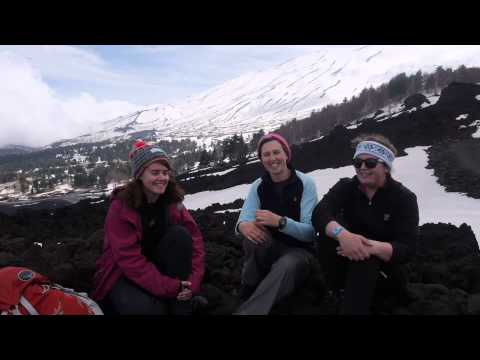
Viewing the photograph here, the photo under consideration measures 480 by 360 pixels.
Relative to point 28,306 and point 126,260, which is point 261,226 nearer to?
point 126,260

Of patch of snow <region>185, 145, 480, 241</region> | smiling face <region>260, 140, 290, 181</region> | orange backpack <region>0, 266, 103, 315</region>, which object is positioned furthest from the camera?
patch of snow <region>185, 145, 480, 241</region>

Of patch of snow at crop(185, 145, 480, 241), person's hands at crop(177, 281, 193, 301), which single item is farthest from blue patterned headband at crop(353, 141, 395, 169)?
person's hands at crop(177, 281, 193, 301)

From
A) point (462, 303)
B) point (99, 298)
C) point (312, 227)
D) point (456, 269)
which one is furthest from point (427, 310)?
point (99, 298)

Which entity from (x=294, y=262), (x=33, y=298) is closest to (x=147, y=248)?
(x=33, y=298)

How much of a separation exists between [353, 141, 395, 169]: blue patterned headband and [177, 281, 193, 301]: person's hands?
180 cm

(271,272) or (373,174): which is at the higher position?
(373,174)

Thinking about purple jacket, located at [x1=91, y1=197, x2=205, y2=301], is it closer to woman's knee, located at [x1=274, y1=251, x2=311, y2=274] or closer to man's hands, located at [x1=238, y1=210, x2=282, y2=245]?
man's hands, located at [x1=238, y1=210, x2=282, y2=245]

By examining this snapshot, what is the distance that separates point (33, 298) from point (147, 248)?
0.91 m

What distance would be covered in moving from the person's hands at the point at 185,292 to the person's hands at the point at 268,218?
0.81 m

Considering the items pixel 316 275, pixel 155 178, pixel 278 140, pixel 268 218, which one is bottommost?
pixel 316 275

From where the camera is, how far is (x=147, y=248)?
132 inches

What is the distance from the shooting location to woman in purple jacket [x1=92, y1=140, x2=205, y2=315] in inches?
124

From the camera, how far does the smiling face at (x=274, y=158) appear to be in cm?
355
